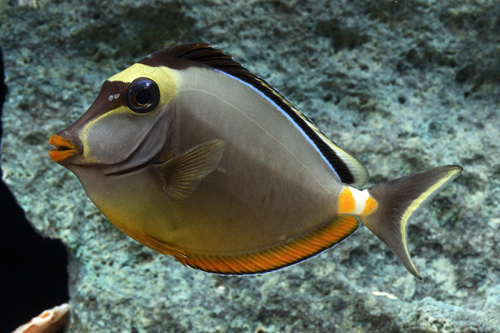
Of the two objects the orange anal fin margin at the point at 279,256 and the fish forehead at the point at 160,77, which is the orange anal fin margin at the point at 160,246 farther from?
the fish forehead at the point at 160,77

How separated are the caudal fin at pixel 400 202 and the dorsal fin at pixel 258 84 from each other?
0.06 metres

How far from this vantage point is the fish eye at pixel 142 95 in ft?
2.11

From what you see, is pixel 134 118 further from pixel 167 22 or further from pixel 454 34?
pixel 454 34

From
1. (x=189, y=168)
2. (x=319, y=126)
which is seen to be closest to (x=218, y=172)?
(x=189, y=168)

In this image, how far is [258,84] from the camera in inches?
28.9

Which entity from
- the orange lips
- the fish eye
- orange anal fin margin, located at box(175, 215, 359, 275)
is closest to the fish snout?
the orange lips

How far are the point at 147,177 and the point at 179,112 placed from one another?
0.42 feet

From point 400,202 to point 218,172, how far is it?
1.20ft

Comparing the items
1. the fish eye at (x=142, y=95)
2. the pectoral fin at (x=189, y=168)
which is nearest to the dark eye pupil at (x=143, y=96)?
the fish eye at (x=142, y=95)

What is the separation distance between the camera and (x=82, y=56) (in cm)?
171

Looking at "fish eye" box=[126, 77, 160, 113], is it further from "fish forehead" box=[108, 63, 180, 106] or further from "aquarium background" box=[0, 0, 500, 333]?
"aquarium background" box=[0, 0, 500, 333]

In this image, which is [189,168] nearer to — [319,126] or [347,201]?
[347,201]

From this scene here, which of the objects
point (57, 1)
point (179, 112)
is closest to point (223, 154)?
point (179, 112)

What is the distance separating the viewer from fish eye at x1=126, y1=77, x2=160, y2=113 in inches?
25.4
